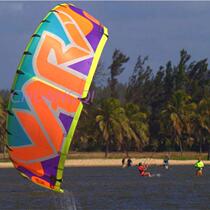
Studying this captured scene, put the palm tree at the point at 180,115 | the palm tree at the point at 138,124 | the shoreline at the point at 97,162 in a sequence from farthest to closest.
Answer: the palm tree at the point at 138,124
the palm tree at the point at 180,115
the shoreline at the point at 97,162

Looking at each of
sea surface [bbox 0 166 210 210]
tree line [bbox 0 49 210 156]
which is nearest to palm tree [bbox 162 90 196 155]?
tree line [bbox 0 49 210 156]

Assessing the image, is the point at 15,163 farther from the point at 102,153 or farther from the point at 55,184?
the point at 102,153

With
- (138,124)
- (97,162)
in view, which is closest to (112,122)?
(97,162)

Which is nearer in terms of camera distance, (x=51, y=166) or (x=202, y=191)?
(x=51, y=166)

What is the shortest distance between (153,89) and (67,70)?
98.7 m

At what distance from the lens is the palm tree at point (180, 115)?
93312 millimetres

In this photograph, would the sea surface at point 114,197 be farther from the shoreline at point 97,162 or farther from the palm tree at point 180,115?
the palm tree at point 180,115

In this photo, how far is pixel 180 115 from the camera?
93938 millimetres

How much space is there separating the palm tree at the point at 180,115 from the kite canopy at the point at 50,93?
251 ft

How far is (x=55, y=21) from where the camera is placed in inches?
647

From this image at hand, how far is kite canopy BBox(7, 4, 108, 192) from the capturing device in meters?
16.0

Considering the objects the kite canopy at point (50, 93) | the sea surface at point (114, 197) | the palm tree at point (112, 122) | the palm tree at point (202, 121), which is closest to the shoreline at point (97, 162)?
the palm tree at point (112, 122)

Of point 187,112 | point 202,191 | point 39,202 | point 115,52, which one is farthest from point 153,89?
point 39,202

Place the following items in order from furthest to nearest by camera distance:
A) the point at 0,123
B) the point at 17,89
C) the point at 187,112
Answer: the point at 187,112
the point at 0,123
the point at 17,89
